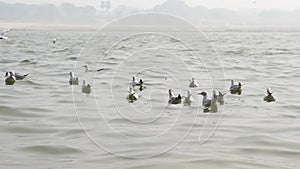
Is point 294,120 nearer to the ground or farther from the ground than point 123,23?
nearer to the ground

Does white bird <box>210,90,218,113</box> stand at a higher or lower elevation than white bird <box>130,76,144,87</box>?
lower

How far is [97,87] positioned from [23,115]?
6.79 meters

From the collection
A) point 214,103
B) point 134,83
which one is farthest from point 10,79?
point 214,103

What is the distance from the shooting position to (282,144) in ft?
36.8

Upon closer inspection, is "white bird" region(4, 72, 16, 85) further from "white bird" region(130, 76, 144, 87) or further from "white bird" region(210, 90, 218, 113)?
"white bird" region(210, 90, 218, 113)

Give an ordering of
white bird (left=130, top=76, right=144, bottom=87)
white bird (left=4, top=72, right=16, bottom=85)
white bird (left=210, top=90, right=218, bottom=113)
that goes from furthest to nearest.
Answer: white bird (left=4, top=72, right=16, bottom=85) < white bird (left=130, top=76, right=144, bottom=87) < white bird (left=210, top=90, right=218, bottom=113)

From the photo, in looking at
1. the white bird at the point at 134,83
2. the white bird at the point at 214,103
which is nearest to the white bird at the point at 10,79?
the white bird at the point at 134,83

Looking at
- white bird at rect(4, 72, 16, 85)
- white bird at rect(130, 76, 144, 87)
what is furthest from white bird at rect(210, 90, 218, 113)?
white bird at rect(4, 72, 16, 85)

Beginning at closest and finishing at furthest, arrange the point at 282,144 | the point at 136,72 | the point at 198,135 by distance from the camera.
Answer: the point at 282,144 → the point at 198,135 → the point at 136,72

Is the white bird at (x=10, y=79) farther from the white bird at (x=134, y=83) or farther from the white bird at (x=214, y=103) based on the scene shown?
the white bird at (x=214, y=103)

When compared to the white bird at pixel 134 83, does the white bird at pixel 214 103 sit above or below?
below

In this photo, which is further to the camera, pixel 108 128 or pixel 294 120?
pixel 294 120

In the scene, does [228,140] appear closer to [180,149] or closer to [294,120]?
[180,149]

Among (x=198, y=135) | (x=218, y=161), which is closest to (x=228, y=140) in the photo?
(x=198, y=135)
